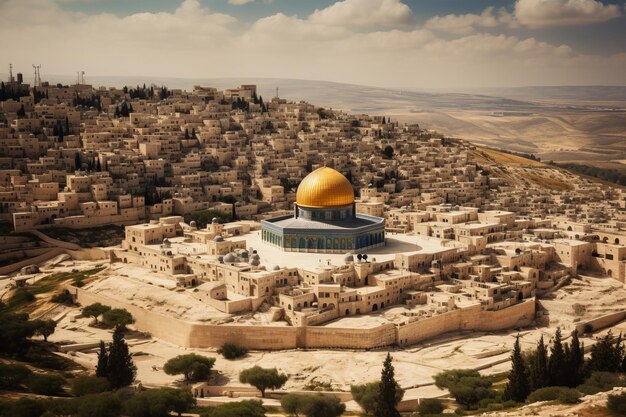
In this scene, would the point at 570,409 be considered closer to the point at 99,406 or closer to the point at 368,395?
the point at 368,395

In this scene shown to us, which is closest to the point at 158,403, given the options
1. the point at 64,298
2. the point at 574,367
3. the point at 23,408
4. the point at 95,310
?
the point at 23,408

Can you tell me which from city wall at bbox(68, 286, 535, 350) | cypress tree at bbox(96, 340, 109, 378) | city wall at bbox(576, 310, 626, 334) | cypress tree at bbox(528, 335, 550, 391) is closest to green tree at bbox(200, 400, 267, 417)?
cypress tree at bbox(96, 340, 109, 378)

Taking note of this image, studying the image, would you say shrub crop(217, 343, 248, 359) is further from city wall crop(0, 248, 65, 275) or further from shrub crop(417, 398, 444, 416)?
city wall crop(0, 248, 65, 275)

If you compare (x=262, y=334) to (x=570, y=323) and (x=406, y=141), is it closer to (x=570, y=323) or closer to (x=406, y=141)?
(x=570, y=323)

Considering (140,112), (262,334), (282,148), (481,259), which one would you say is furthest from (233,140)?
(262,334)

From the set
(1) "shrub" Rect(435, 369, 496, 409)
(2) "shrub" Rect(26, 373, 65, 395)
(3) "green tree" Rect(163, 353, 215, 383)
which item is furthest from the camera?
(3) "green tree" Rect(163, 353, 215, 383)

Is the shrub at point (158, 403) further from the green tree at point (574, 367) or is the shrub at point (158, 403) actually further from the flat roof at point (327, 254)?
the green tree at point (574, 367)
